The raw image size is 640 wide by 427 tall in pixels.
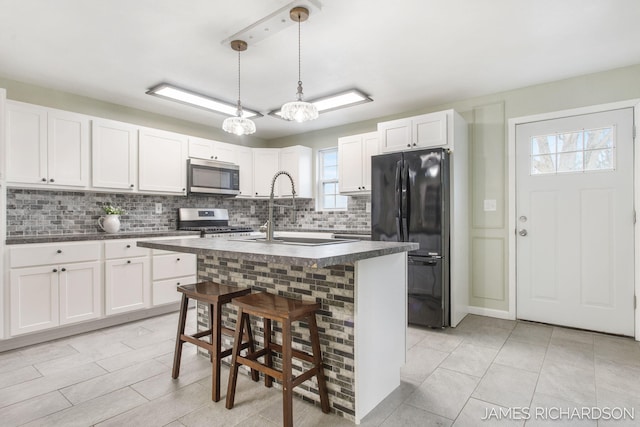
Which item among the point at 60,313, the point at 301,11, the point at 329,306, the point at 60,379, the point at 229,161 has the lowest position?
the point at 60,379

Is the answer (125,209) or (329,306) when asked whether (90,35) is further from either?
(329,306)

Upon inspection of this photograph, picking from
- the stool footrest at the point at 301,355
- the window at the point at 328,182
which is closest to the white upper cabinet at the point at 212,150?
the window at the point at 328,182

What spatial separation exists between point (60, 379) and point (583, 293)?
4.28 meters

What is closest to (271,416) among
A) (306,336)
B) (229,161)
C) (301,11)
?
(306,336)

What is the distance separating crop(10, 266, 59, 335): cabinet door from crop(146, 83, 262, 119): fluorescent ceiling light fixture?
1.90 metres

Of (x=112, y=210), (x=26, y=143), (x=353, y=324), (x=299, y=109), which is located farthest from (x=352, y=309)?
(x=26, y=143)

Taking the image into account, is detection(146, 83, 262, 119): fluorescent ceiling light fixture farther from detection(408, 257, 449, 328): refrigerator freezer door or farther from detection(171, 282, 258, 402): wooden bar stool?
detection(408, 257, 449, 328): refrigerator freezer door

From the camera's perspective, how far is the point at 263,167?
17.1ft

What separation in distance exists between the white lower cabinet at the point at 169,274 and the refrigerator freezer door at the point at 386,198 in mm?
2058

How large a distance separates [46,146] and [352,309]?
3.24 metres

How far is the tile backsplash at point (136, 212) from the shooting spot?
10.8ft

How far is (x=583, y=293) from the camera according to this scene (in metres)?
3.15

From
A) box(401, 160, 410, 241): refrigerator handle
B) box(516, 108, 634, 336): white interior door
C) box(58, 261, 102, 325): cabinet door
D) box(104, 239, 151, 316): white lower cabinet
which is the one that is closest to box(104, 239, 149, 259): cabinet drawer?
box(104, 239, 151, 316): white lower cabinet

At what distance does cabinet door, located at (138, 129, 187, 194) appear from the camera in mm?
3875
